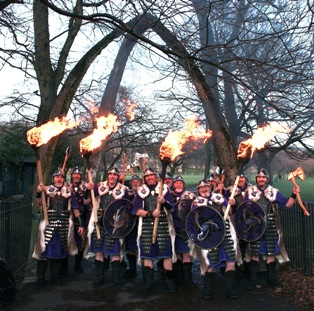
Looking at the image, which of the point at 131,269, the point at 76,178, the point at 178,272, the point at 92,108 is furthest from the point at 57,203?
the point at 92,108

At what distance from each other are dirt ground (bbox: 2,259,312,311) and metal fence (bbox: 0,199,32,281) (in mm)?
635

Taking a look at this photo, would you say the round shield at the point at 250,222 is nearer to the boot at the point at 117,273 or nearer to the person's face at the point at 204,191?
the person's face at the point at 204,191

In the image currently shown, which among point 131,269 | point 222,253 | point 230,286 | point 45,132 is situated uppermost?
point 45,132

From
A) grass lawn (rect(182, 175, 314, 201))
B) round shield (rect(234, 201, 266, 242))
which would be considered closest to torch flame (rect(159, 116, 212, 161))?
round shield (rect(234, 201, 266, 242))

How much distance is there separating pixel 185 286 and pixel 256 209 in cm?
174

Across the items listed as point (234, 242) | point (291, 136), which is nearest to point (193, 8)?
point (234, 242)

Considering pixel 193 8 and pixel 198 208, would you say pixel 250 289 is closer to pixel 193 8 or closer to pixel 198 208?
pixel 198 208

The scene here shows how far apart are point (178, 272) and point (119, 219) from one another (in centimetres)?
141

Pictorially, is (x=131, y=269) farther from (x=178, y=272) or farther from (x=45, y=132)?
(x=45, y=132)

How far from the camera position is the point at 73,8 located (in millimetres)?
8078

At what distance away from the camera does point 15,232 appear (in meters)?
7.54

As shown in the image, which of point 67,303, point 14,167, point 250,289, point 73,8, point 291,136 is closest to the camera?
point 67,303

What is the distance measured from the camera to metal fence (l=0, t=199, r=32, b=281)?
268 inches

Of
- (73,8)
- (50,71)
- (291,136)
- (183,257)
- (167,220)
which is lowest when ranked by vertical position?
(183,257)
